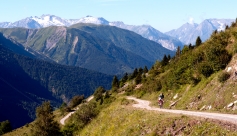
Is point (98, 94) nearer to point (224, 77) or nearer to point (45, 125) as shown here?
point (45, 125)

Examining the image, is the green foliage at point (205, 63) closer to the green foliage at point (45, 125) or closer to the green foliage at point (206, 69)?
the green foliage at point (206, 69)

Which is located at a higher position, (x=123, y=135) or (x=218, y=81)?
(x=218, y=81)

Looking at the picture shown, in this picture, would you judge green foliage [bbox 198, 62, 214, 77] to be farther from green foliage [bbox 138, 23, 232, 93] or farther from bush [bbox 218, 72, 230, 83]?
bush [bbox 218, 72, 230, 83]

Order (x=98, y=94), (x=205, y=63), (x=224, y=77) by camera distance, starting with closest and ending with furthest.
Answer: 1. (x=224, y=77)
2. (x=205, y=63)
3. (x=98, y=94)

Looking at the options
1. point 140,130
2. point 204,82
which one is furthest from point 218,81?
point 140,130

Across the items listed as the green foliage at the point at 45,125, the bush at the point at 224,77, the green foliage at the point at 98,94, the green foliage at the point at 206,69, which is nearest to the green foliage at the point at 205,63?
the green foliage at the point at 206,69

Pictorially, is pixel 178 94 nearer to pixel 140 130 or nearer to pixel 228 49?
pixel 228 49

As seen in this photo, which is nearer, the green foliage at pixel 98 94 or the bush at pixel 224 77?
the bush at pixel 224 77

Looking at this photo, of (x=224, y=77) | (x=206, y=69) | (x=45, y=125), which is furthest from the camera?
(x=45, y=125)

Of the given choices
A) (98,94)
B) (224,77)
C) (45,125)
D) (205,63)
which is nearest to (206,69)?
(205,63)

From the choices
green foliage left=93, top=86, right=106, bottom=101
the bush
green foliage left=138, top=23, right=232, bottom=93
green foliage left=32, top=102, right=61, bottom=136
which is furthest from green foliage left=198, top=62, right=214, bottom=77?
green foliage left=93, top=86, right=106, bottom=101

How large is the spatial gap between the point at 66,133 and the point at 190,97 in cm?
2657

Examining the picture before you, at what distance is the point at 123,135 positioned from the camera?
26938 mm

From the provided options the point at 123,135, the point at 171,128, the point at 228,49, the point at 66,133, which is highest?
the point at 228,49
